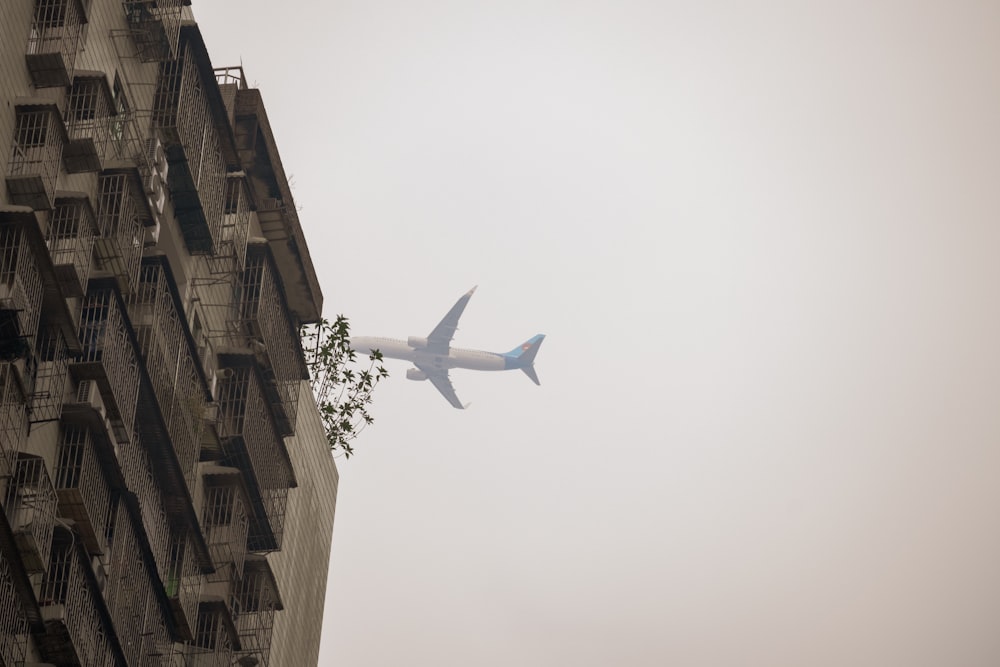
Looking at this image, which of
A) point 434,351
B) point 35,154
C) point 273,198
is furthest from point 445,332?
point 35,154

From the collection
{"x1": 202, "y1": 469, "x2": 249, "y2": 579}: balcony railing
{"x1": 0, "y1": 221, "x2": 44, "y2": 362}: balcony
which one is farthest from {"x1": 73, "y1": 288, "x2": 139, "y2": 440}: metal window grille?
{"x1": 202, "y1": 469, "x2": 249, "y2": 579}: balcony railing

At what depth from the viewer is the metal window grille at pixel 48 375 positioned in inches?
1119

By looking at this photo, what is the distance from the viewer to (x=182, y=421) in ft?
112

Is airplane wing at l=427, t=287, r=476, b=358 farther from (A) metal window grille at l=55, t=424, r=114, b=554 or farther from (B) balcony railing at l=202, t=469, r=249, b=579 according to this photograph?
(A) metal window grille at l=55, t=424, r=114, b=554

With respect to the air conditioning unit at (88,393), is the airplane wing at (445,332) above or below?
above

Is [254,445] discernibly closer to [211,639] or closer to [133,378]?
[211,639]

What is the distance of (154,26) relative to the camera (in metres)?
32.9

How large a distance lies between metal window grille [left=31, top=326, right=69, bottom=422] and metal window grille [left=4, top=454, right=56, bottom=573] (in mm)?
1175

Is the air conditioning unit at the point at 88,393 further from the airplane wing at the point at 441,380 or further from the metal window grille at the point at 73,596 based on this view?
the airplane wing at the point at 441,380

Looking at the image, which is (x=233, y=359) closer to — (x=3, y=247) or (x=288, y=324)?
(x=288, y=324)

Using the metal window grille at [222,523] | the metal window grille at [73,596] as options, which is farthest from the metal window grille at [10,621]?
the metal window grille at [222,523]

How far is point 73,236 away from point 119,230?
170 centimetres

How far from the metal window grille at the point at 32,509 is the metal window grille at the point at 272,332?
11342 millimetres

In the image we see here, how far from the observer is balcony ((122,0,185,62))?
3259 centimetres
